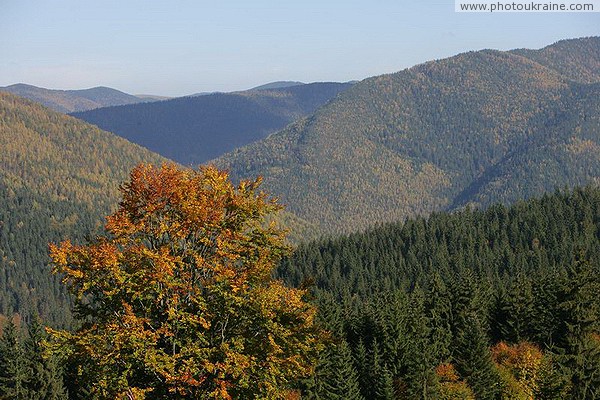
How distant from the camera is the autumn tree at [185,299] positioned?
2005 cm

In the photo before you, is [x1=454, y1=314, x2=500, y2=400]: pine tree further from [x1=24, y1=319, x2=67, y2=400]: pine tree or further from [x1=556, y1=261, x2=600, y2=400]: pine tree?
[x1=24, y1=319, x2=67, y2=400]: pine tree

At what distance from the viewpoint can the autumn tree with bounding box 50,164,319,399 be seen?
65.8 feet

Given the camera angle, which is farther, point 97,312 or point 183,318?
point 97,312

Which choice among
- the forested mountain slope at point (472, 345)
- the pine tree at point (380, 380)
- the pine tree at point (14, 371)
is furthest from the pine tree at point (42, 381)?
the pine tree at point (380, 380)

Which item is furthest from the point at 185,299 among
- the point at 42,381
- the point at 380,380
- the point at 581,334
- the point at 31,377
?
the point at 581,334

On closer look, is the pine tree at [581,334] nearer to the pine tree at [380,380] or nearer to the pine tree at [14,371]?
the pine tree at [380,380]

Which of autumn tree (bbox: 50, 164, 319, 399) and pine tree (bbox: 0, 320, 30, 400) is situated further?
pine tree (bbox: 0, 320, 30, 400)

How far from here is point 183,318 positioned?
20234mm

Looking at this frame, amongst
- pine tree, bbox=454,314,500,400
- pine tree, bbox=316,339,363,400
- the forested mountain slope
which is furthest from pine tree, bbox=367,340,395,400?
pine tree, bbox=454,314,500,400

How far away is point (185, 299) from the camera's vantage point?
2120 centimetres

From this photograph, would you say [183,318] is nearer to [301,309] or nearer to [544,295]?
[301,309]

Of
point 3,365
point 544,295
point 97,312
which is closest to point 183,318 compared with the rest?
point 97,312

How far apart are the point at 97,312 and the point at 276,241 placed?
602 cm

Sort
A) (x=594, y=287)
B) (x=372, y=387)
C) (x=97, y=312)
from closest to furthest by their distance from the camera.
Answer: (x=97, y=312) → (x=372, y=387) → (x=594, y=287)
